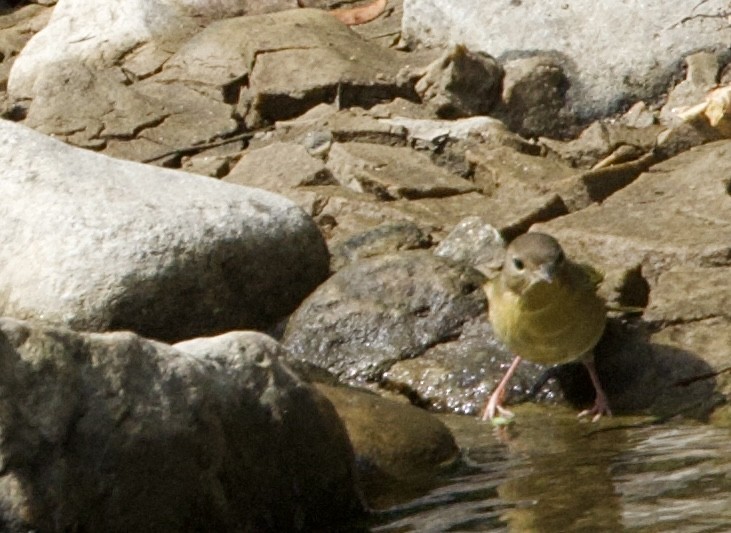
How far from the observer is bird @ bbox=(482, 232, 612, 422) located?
22.6ft

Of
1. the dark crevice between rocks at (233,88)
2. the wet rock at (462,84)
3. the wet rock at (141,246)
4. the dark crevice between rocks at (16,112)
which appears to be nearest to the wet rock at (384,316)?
the wet rock at (141,246)

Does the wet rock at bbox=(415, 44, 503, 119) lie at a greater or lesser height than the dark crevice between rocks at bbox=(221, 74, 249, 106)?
greater

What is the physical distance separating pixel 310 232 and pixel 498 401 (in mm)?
1537

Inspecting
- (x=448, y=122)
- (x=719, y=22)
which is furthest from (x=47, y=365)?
(x=719, y=22)

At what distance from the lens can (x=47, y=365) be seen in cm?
460

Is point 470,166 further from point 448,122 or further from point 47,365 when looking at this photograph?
point 47,365

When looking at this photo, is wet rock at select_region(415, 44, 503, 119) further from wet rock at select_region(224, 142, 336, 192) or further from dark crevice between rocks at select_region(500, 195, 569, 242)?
dark crevice between rocks at select_region(500, 195, 569, 242)

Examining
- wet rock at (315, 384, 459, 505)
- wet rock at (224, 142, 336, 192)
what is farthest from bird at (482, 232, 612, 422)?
wet rock at (224, 142, 336, 192)

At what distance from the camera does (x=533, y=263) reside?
22.5 feet

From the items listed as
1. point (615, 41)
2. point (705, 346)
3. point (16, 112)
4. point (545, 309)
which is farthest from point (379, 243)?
point (16, 112)

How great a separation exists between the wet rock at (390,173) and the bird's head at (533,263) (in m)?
2.20

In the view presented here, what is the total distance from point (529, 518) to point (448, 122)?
485 centimetres

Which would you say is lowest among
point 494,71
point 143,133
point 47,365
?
point 143,133

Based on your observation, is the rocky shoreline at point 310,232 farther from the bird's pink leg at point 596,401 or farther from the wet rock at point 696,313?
the bird's pink leg at point 596,401
